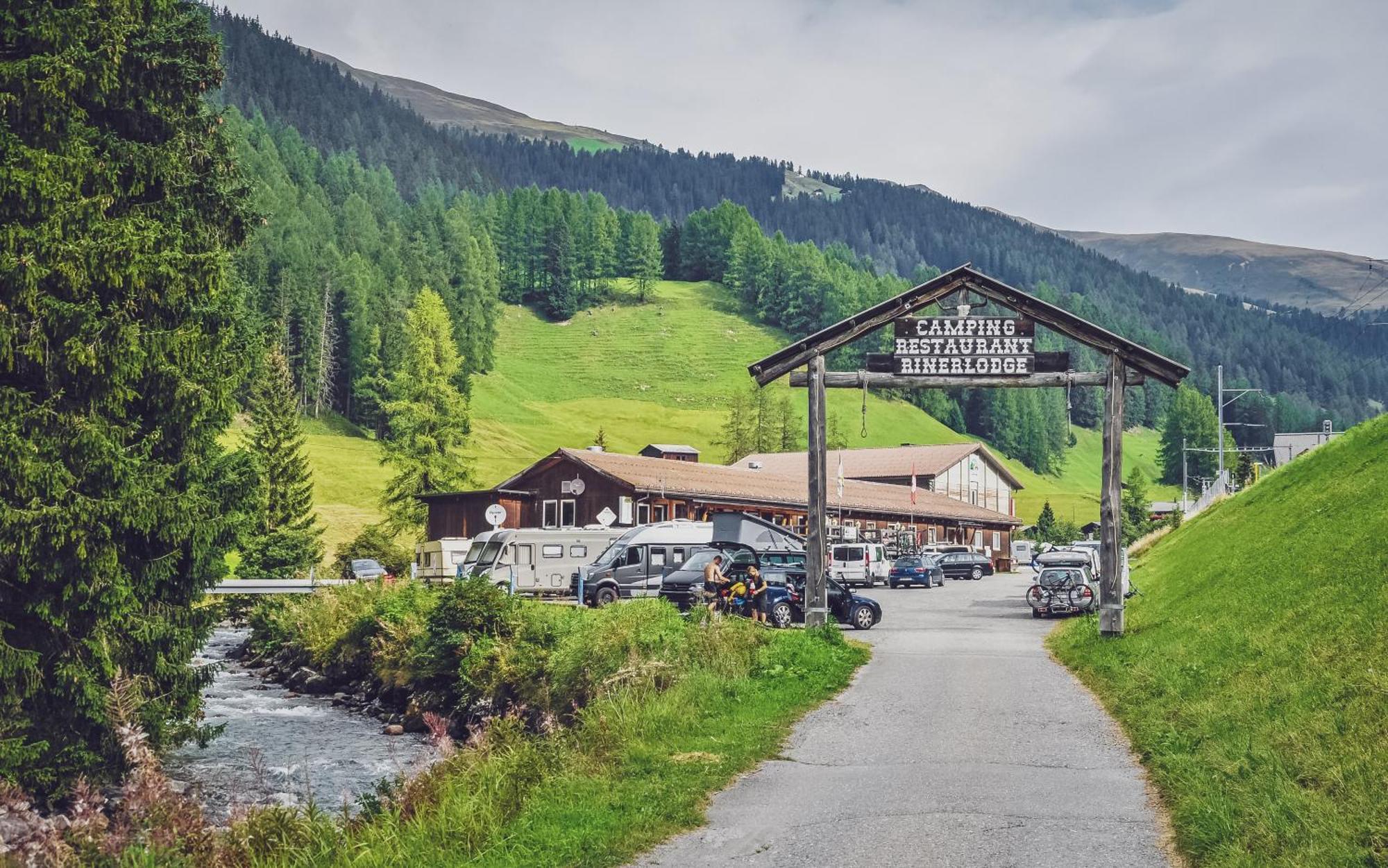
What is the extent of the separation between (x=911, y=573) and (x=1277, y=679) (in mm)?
41438

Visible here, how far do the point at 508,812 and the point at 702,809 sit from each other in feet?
5.86

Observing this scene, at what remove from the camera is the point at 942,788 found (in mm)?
11836

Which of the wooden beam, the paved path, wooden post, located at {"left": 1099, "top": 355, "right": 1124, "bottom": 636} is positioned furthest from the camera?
the wooden beam

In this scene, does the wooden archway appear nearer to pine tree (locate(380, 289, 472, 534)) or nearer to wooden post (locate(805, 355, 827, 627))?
wooden post (locate(805, 355, 827, 627))

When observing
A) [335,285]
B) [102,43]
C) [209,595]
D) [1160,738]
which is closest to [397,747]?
[102,43]

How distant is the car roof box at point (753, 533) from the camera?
154 feet

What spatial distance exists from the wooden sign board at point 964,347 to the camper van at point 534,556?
19.8 m

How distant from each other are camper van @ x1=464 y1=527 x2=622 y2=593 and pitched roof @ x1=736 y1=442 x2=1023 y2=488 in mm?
53142

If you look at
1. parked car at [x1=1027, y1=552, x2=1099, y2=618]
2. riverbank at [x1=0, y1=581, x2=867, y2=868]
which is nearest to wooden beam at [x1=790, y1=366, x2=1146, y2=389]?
riverbank at [x1=0, y1=581, x2=867, y2=868]

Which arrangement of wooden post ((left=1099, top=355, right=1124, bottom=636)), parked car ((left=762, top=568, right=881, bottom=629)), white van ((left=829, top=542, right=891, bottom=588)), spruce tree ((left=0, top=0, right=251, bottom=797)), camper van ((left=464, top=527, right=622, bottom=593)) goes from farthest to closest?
1. white van ((left=829, top=542, right=891, bottom=588))
2. camper van ((left=464, top=527, right=622, bottom=593))
3. parked car ((left=762, top=568, right=881, bottom=629))
4. wooden post ((left=1099, top=355, right=1124, bottom=636))
5. spruce tree ((left=0, top=0, right=251, bottom=797))

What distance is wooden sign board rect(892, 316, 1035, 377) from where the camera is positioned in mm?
24531

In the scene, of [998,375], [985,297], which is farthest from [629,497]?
[998,375]

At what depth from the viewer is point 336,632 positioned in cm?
3622

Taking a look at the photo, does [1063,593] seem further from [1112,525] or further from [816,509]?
[816,509]
